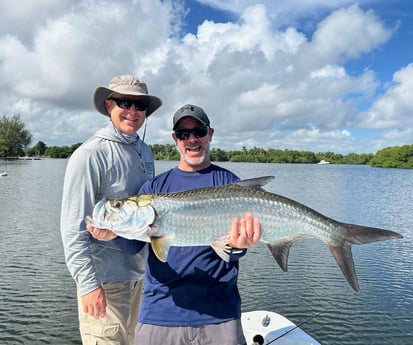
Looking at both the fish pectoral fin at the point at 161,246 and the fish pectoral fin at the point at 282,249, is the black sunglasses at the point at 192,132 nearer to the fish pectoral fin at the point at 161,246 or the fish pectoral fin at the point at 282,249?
the fish pectoral fin at the point at 161,246

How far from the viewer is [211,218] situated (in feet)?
11.1

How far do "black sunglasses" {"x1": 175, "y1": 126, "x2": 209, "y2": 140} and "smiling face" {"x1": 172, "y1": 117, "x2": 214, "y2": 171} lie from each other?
2cm

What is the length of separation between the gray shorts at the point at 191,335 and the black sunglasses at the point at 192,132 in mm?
1670

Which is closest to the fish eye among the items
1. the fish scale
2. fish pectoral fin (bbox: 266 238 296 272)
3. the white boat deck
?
the fish scale

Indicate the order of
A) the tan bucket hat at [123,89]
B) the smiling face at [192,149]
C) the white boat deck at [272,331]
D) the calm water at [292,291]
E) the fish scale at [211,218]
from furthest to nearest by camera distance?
the calm water at [292,291], the white boat deck at [272,331], the tan bucket hat at [123,89], the smiling face at [192,149], the fish scale at [211,218]

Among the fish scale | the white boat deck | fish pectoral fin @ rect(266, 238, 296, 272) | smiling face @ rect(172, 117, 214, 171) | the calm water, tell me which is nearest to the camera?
the fish scale

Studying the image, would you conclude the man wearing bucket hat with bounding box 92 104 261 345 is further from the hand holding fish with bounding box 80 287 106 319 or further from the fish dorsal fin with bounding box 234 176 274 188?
the hand holding fish with bounding box 80 287 106 319

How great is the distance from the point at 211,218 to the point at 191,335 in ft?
3.18

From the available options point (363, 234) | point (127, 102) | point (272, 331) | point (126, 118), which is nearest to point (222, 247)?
point (363, 234)

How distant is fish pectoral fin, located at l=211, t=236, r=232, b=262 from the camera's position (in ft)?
10.6

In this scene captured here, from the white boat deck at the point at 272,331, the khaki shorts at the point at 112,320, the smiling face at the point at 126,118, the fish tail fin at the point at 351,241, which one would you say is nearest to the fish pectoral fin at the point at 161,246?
the khaki shorts at the point at 112,320

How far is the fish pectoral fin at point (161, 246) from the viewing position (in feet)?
10.5

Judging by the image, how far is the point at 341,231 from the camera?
3451mm

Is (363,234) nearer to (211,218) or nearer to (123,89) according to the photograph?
(211,218)
